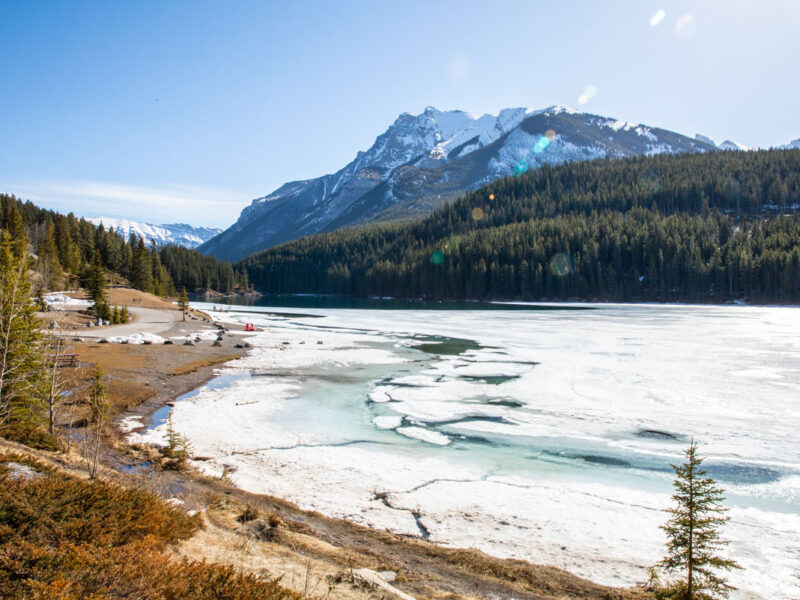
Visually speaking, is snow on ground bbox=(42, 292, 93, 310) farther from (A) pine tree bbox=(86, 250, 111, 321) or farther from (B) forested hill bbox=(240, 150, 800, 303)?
(B) forested hill bbox=(240, 150, 800, 303)

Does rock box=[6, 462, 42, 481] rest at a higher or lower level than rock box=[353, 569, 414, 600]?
higher

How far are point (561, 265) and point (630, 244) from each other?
65.0 feet

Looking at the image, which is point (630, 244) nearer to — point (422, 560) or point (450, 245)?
point (450, 245)

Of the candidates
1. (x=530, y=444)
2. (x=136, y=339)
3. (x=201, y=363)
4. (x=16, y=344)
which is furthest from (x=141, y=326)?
(x=530, y=444)

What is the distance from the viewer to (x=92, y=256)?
118 m

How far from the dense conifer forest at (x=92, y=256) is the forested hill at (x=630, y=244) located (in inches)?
2056

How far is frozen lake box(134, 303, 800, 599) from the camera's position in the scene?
11.1m

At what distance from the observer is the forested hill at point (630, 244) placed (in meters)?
113

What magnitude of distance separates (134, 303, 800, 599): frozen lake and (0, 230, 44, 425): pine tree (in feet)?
18.5

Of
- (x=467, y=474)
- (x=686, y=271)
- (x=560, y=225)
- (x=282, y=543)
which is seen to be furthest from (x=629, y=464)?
(x=560, y=225)

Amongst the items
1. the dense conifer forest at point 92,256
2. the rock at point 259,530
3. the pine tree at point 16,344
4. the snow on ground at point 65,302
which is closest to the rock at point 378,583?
the rock at point 259,530

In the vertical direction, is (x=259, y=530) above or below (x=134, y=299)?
below

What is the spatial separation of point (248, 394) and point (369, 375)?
27.5 feet

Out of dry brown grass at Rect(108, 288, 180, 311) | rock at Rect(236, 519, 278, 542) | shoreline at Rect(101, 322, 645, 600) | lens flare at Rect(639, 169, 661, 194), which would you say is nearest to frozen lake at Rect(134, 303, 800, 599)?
shoreline at Rect(101, 322, 645, 600)
